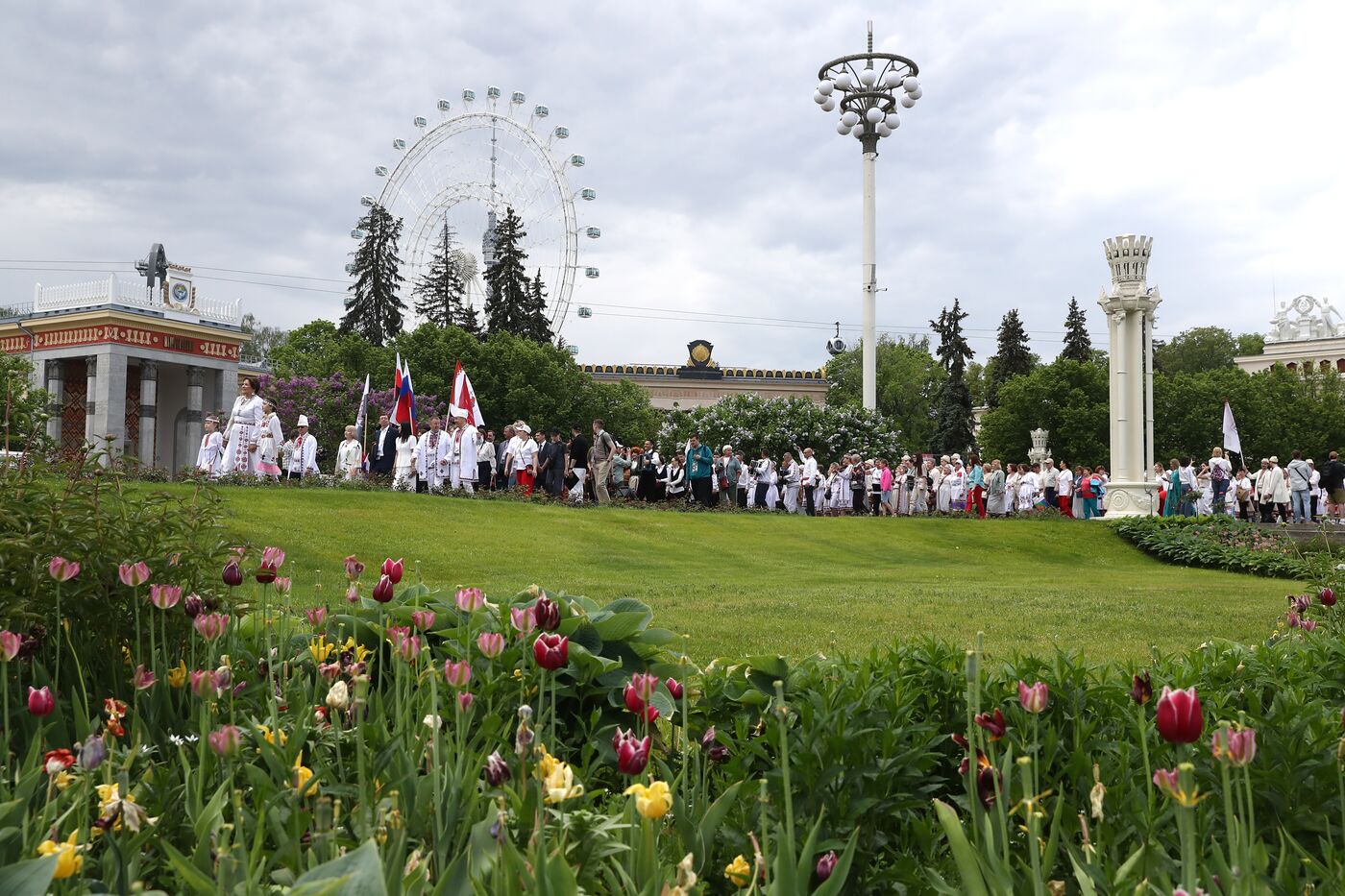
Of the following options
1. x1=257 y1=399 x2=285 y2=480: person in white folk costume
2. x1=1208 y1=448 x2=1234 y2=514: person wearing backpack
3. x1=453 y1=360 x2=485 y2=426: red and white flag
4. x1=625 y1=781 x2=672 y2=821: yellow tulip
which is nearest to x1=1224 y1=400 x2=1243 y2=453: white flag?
x1=1208 y1=448 x2=1234 y2=514: person wearing backpack

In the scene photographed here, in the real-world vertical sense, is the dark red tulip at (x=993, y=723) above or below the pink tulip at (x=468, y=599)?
below

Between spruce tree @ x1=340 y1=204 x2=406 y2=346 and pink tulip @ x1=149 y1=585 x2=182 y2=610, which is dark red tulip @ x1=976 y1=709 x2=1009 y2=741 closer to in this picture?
pink tulip @ x1=149 y1=585 x2=182 y2=610

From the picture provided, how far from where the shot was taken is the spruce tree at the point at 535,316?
2276 inches

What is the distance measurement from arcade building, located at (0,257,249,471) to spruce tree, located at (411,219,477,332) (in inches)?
442

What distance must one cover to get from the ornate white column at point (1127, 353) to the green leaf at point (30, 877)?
31154mm

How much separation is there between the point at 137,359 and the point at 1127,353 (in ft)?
125

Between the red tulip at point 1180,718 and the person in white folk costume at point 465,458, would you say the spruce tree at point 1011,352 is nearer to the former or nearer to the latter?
the person in white folk costume at point 465,458

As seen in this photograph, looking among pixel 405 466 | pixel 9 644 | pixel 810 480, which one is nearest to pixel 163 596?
pixel 9 644

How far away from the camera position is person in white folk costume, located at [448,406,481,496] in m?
25.6

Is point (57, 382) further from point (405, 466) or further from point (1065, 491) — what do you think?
point (1065, 491)

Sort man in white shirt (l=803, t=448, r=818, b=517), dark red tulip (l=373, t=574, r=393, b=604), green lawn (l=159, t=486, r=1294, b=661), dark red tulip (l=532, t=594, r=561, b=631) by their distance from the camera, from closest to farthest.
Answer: dark red tulip (l=532, t=594, r=561, b=631)
dark red tulip (l=373, t=574, r=393, b=604)
green lawn (l=159, t=486, r=1294, b=661)
man in white shirt (l=803, t=448, r=818, b=517)

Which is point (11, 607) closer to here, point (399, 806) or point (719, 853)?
point (399, 806)

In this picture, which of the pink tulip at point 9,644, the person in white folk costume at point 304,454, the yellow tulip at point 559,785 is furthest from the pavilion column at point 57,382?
the yellow tulip at point 559,785

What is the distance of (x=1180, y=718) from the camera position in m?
1.69
